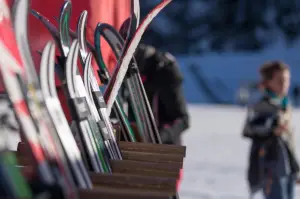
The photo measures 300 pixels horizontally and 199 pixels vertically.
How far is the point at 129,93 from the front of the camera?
182 centimetres

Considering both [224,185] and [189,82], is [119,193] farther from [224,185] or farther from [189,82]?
[189,82]

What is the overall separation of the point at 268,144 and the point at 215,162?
3.29m

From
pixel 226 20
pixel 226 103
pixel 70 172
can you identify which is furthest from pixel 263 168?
pixel 226 20

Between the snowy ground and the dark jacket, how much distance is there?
1.32 m

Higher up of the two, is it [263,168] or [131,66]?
[131,66]

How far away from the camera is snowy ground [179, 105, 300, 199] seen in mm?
4973

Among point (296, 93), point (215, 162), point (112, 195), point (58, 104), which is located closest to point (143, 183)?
point (112, 195)

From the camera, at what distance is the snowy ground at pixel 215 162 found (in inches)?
196

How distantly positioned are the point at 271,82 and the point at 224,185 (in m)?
1.90

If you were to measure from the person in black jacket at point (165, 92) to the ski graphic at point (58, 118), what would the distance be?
1561 millimetres

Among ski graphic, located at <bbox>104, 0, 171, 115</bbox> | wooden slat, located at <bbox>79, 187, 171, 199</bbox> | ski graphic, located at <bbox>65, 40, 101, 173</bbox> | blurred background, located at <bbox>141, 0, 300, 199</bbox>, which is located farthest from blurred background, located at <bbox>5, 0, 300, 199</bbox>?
wooden slat, located at <bbox>79, 187, 171, 199</bbox>

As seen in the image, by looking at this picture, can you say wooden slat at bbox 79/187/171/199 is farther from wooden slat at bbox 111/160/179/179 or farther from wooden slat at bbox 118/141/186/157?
wooden slat at bbox 118/141/186/157

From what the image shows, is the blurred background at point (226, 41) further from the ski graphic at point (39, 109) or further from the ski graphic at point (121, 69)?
the ski graphic at point (39, 109)

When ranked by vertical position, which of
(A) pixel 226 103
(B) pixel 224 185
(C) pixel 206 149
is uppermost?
(B) pixel 224 185
